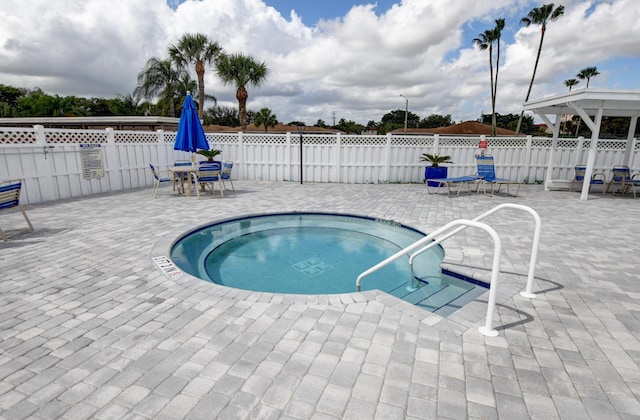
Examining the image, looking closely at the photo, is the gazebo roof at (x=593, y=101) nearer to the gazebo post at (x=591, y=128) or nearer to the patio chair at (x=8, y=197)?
the gazebo post at (x=591, y=128)

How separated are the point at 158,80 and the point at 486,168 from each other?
78.7 feet

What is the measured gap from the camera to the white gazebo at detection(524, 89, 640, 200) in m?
8.26

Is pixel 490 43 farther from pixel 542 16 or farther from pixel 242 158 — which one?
pixel 242 158

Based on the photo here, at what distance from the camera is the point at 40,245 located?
16.1 ft

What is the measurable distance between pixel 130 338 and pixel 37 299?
4.81 ft

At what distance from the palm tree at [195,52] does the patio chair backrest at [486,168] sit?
1783 centimetres

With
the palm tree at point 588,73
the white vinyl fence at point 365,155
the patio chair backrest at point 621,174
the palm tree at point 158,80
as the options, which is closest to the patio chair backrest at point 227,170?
the white vinyl fence at point 365,155

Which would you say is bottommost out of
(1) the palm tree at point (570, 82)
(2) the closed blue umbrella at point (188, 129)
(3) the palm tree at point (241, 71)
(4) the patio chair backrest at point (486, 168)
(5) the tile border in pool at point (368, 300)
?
(5) the tile border in pool at point (368, 300)

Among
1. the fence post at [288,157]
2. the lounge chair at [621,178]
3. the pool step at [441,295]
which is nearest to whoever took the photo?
the pool step at [441,295]

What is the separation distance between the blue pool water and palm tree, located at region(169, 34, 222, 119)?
1773 centimetres

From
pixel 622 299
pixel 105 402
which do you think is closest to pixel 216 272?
pixel 105 402

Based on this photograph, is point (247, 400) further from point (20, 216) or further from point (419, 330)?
point (20, 216)

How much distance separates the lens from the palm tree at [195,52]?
2019cm

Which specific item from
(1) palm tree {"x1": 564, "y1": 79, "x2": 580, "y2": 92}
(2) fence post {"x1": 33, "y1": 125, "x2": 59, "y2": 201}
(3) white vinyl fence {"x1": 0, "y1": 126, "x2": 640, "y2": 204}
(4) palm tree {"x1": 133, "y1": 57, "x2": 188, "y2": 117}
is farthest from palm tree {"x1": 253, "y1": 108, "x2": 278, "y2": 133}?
(1) palm tree {"x1": 564, "y1": 79, "x2": 580, "y2": 92}
